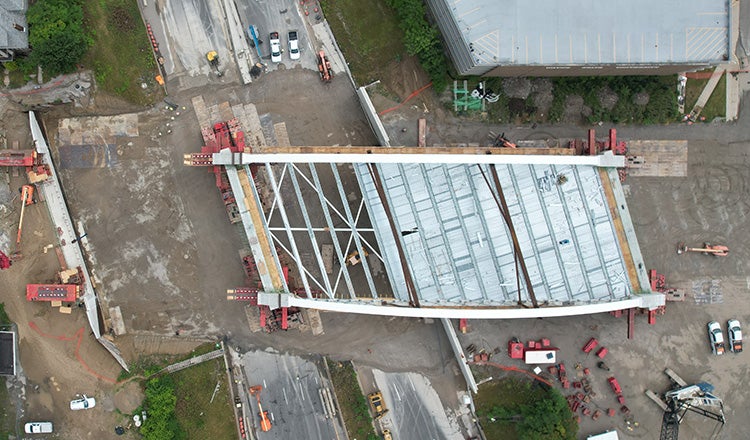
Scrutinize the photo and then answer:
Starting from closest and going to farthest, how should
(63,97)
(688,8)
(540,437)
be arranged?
(688,8)
(540,437)
(63,97)

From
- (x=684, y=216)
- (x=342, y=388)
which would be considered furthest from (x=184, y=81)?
(x=684, y=216)

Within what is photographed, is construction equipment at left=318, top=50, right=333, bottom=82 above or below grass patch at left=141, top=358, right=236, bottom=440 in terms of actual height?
above

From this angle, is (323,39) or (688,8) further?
(323,39)

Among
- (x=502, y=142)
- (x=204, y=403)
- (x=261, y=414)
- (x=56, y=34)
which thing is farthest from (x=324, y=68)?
(x=204, y=403)

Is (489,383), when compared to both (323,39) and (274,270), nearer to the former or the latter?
(274,270)

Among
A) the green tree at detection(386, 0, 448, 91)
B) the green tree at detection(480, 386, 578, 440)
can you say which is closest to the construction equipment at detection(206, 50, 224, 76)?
the green tree at detection(386, 0, 448, 91)

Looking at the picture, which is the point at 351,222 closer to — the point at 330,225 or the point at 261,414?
the point at 330,225

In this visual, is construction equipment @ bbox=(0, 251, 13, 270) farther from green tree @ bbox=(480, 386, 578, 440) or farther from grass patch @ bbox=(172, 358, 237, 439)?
green tree @ bbox=(480, 386, 578, 440)
